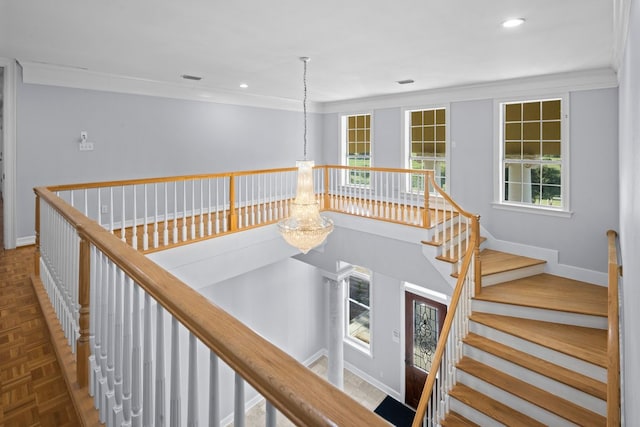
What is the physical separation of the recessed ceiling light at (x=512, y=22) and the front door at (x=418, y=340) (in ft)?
18.1

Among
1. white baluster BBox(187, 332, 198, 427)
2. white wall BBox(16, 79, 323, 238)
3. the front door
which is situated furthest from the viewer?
the front door

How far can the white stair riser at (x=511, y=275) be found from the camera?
17.4 ft

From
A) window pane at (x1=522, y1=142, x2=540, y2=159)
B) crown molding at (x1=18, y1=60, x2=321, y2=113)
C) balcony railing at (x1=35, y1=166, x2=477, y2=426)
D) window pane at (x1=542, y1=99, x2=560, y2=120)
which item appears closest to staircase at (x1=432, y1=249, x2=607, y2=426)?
window pane at (x1=522, y1=142, x2=540, y2=159)

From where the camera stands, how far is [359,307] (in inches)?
360

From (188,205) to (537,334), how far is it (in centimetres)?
574

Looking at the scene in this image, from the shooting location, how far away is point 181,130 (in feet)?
21.6

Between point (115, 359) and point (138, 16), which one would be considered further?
point (138, 16)

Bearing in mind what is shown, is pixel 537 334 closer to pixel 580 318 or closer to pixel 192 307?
pixel 580 318

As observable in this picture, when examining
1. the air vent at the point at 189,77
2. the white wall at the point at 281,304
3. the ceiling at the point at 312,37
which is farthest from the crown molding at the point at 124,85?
the white wall at the point at 281,304

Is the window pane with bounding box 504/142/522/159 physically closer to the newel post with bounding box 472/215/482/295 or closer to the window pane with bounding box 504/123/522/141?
the window pane with bounding box 504/123/522/141

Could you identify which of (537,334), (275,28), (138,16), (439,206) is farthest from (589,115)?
(138,16)

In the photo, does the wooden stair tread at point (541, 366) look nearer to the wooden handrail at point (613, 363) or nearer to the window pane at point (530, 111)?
the wooden handrail at point (613, 363)

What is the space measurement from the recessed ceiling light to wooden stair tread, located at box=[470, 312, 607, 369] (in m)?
3.33

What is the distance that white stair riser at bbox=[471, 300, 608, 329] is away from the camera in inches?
173
